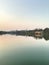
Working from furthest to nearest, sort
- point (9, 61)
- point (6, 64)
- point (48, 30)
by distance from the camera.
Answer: point (48, 30) < point (9, 61) < point (6, 64)

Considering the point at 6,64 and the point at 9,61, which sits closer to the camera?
the point at 6,64

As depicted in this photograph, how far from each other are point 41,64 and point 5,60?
1513mm

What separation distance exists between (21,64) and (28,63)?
31 cm

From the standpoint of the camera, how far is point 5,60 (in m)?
6.75

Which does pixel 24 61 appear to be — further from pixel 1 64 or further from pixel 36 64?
pixel 1 64

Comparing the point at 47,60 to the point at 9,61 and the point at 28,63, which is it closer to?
the point at 28,63

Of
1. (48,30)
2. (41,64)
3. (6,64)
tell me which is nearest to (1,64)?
(6,64)

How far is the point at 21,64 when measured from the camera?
626cm

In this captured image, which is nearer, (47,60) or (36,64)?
(36,64)

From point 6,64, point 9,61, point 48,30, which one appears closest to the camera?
point 6,64

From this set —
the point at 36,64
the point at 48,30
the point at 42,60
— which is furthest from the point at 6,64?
the point at 48,30

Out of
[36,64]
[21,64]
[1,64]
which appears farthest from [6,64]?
[36,64]

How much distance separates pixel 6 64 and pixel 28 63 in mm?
879

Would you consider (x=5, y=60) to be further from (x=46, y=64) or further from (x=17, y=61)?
(x=46, y=64)
